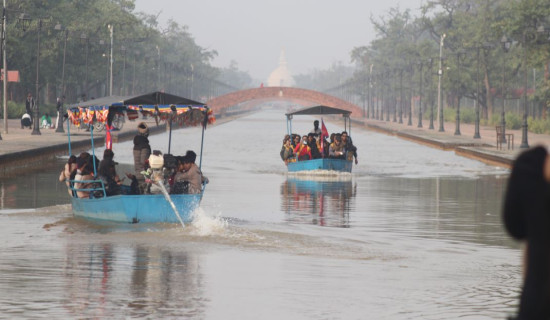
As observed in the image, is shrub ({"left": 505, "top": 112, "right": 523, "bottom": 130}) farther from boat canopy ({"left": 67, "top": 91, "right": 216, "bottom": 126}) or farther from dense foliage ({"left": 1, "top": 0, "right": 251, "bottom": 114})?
boat canopy ({"left": 67, "top": 91, "right": 216, "bottom": 126})

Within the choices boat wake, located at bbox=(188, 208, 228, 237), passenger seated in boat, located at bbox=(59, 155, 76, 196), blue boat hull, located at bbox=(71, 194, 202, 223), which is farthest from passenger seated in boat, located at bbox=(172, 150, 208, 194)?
passenger seated in boat, located at bbox=(59, 155, 76, 196)

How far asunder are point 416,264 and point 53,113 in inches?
3222

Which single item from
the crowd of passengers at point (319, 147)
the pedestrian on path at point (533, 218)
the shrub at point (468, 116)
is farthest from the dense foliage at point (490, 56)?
the pedestrian on path at point (533, 218)

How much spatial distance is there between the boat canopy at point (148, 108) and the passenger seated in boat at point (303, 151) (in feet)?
44.9

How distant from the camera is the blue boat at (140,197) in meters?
18.8

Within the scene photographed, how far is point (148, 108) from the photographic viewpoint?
21.0 meters

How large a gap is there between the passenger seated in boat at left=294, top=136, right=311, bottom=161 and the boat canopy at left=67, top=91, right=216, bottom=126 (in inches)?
539

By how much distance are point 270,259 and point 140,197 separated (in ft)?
13.4

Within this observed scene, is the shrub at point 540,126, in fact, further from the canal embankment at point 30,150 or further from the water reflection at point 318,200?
the water reflection at point 318,200

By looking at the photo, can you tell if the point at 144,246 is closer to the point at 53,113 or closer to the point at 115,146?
the point at 115,146

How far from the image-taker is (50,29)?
8938 cm

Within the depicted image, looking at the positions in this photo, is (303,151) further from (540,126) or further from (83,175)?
(540,126)

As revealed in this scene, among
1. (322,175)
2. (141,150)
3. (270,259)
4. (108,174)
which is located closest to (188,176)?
(108,174)

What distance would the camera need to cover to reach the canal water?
11398mm
